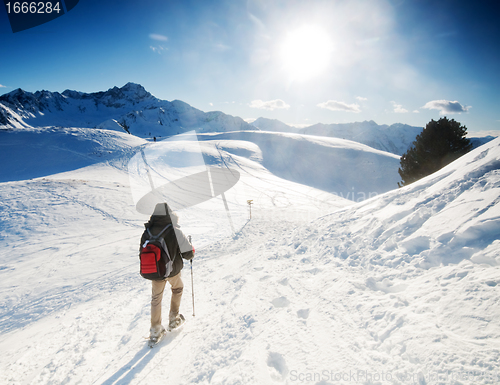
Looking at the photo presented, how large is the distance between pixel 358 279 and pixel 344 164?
33.9 meters

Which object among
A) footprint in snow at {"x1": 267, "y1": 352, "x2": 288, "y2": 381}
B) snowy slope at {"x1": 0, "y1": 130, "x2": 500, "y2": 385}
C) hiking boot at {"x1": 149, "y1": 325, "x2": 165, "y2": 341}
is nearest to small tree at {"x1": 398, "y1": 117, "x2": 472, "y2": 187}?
snowy slope at {"x1": 0, "y1": 130, "x2": 500, "y2": 385}

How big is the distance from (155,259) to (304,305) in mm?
2650

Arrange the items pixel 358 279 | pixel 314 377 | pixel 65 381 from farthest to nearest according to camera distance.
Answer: pixel 358 279 < pixel 65 381 < pixel 314 377

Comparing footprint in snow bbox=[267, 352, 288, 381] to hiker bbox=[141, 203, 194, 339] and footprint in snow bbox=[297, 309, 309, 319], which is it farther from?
hiker bbox=[141, 203, 194, 339]

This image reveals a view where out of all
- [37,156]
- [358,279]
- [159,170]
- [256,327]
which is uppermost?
[37,156]

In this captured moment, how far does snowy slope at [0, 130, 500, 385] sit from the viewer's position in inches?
96.7

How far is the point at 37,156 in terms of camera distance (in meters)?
23.8

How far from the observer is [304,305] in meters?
3.78

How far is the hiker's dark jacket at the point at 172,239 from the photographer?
3668mm

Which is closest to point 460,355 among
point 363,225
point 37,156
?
point 363,225

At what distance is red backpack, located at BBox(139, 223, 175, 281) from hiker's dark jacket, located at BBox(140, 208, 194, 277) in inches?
2.8

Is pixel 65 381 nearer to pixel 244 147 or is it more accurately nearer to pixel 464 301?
pixel 464 301

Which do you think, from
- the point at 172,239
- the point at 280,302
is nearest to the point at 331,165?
the point at 280,302

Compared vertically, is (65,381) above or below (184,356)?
below
